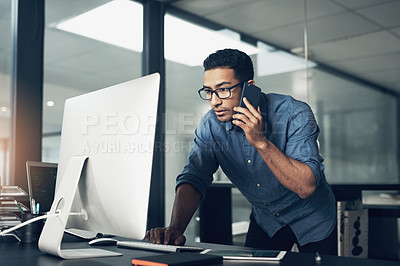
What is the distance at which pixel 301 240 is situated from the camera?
1712 millimetres

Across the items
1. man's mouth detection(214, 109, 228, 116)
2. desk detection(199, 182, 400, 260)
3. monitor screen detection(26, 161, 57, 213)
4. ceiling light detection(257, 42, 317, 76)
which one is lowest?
desk detection(199, 182, 400, 260)

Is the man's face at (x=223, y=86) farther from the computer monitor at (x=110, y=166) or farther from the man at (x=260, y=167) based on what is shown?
the computer monitor at (x=110, y=166)

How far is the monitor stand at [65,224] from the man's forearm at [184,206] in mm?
396

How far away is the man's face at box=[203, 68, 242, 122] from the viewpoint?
1720 millimetres

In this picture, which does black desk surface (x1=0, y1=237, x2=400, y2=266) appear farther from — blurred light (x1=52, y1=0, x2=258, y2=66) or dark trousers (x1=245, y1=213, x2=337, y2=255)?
blurred light (x1=52, y1=0, x2=258, y2=66)

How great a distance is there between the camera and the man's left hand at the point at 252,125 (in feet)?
4.75

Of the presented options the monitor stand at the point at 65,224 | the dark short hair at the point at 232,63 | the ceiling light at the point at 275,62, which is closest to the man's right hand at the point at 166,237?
the monitor stand at the point at 65,224

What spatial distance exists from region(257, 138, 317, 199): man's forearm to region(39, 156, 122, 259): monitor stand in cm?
60

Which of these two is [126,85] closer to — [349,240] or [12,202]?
[12,202]

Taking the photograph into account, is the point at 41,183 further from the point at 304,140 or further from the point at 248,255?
the point at 304,140

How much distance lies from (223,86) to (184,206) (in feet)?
1.69

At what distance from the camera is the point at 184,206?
5.38 ft

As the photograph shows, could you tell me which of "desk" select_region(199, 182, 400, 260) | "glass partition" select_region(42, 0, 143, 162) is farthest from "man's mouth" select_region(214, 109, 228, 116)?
"glass partition" select_region(42, 0, 143, 162)

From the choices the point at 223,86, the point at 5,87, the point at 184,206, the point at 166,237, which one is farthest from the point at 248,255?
the point at 5,87
